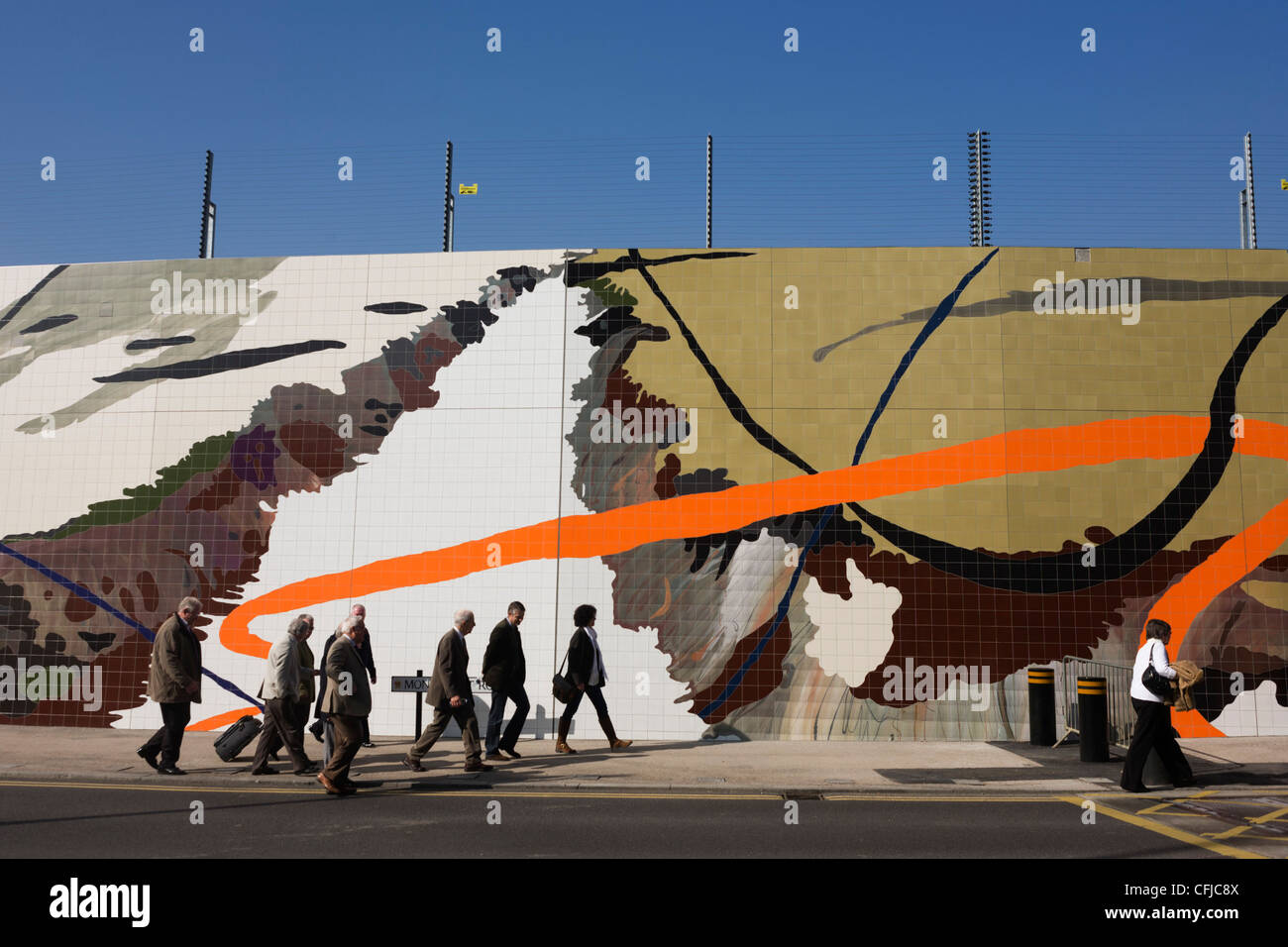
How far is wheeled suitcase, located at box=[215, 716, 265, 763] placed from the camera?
1249 cm

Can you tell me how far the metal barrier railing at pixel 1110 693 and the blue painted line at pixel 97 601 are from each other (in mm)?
12015

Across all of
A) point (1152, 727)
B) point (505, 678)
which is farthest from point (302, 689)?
point (1152, 727)

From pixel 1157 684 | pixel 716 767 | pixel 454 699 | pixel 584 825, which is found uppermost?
pixel 1157 684

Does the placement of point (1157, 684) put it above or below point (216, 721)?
above

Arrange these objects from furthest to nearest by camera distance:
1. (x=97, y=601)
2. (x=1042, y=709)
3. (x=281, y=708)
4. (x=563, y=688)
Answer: (x=97, y=601)
(x=1042, y=709)
(x=563, y=688)
(x=281, y=708)

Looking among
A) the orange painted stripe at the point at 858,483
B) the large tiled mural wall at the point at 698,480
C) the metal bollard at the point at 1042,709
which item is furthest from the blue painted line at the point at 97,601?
the metal bollard at the point at 1042,709

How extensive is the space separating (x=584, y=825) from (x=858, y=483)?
814 cm

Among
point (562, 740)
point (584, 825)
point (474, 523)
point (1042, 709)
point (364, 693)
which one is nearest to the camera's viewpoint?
point (584, 825)

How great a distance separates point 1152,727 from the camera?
10648 millimetres

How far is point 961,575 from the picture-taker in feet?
50.4

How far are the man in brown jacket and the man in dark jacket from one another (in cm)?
351

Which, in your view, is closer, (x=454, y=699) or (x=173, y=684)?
(x=454, y=699)

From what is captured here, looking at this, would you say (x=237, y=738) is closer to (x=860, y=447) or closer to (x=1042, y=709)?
(x=860, y=447)
